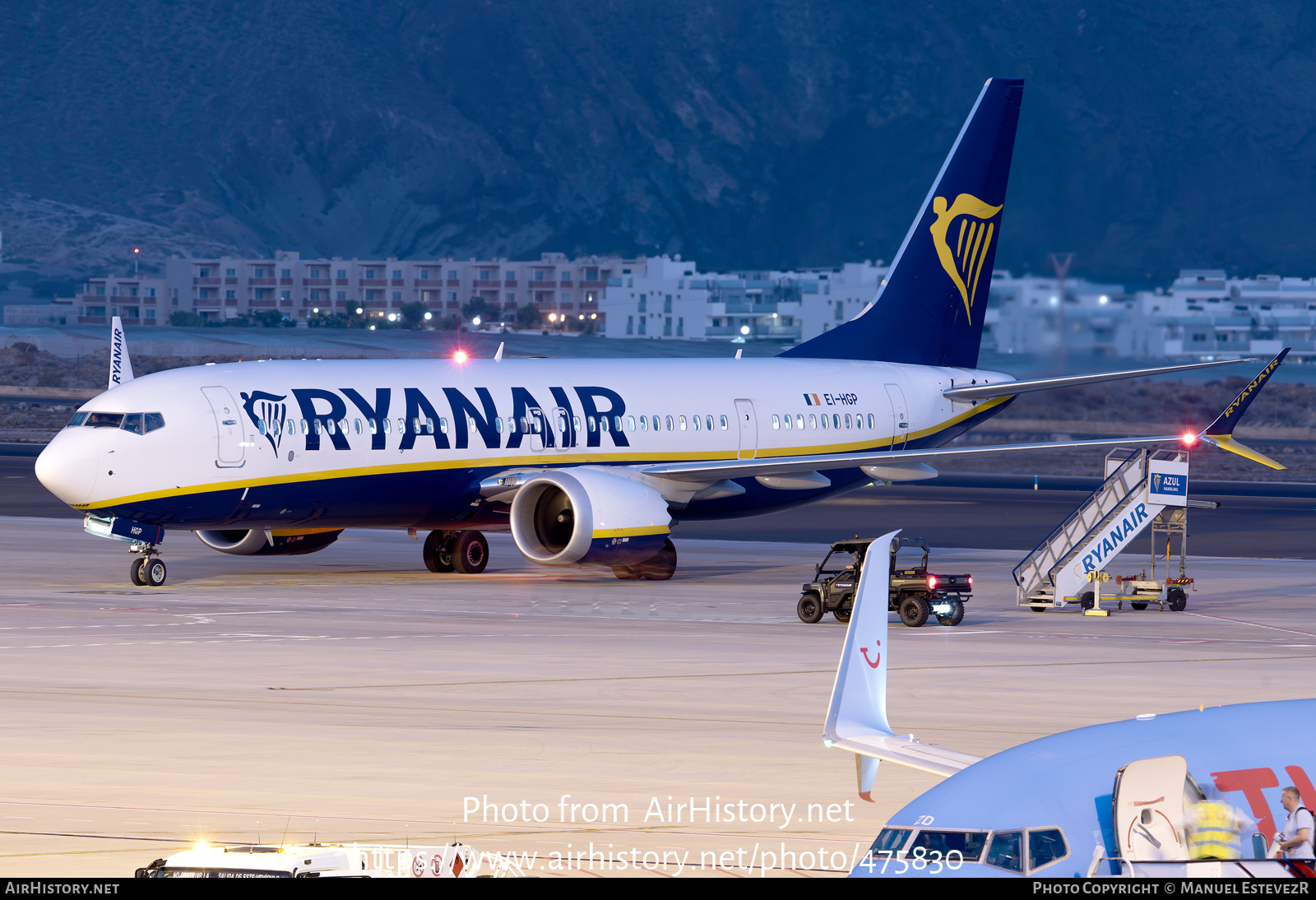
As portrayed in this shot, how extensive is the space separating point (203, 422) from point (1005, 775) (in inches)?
1118

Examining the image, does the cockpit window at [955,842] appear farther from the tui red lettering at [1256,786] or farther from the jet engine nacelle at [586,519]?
the jet engine nacelle at [586,519]

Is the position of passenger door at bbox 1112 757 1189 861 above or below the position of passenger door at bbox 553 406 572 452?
below

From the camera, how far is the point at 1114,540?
35969 millimetres

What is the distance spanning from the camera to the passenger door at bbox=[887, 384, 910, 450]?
46031 millimetres

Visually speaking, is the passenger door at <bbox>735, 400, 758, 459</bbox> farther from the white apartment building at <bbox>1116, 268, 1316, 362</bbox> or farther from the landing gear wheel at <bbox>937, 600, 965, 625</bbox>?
the white apartment building at <bbox>1116, 268, 1316, 362</bbox>

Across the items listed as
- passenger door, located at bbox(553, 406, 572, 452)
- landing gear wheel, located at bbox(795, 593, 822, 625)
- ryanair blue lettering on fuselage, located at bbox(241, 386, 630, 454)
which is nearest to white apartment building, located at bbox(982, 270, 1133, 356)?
ryanair blue lettering on fuselage, located at bbox(241, 386, 630, 454)

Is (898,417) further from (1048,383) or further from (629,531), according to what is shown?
(629,531)

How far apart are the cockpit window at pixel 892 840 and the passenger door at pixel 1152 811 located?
998 millimetres

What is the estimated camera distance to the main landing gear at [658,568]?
39.6 m

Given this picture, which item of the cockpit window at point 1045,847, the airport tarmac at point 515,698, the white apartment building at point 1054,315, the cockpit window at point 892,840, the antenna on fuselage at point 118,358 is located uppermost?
the white apartment building at point 1054,315

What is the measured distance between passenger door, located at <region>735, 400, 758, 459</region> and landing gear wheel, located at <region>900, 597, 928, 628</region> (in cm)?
1087

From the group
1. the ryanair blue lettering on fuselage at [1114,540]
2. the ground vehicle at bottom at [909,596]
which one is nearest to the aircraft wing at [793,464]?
the ryanair blue lettering on fuselage at [1114,540]

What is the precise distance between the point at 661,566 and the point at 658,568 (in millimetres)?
81

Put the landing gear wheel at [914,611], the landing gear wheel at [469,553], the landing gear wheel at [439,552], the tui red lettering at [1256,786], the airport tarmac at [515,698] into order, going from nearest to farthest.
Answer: the tui red lettering at [1256,786] < the airport tarmac at [515,698] < the landing gear wheel at [914,611] < the landing gear wheel at [469,553] < the landing gear wheel at [439,552]
